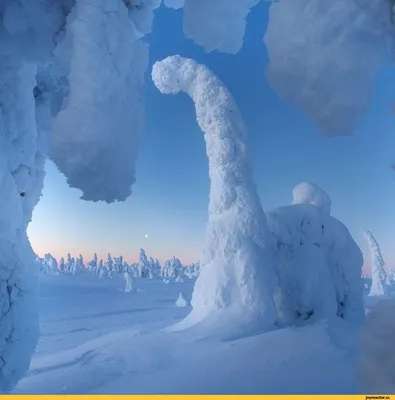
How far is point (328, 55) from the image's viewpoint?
2070mm

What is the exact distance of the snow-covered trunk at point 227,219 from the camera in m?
3.73

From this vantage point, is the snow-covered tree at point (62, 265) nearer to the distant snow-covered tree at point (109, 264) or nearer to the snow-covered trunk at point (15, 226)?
the distant snow-covered tree at point (109, 264)

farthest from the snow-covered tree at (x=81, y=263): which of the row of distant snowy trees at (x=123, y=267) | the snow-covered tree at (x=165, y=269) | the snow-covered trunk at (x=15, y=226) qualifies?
the snow-covered trunk at (x=15, y=226)

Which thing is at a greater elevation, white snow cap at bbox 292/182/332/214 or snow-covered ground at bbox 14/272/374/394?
white snow cap at bbox 292/182/332/214

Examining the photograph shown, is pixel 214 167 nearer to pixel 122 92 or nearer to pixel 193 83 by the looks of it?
pixel 193 83

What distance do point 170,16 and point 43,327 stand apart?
535 cm

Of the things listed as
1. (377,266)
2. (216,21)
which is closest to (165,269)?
(377,266)

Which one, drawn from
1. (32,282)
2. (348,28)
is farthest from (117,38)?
(32,282)

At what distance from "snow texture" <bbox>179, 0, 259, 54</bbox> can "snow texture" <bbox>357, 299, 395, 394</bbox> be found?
6.50ft

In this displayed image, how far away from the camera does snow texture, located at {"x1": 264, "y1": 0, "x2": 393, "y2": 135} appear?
194 centimetres

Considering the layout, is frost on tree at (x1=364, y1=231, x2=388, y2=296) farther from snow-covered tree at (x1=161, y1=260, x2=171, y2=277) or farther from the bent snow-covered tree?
snow-covered tree at (x1=161, y1=260, x2=171, y2=277)

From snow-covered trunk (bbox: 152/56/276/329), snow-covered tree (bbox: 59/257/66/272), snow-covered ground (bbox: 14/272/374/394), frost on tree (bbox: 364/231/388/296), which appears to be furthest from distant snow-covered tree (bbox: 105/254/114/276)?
snow-covered trunk (bbox: 152/56/276/329)

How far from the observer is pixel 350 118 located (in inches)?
86.5

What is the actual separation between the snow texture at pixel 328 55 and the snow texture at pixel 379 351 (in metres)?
0.92
